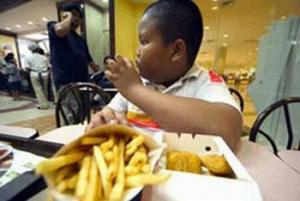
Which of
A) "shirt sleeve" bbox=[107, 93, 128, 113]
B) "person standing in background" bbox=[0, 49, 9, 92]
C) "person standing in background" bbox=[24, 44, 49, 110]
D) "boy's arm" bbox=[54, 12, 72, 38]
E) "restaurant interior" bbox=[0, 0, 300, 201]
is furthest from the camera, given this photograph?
"person standing in background" bbox=[24, 44, 49, 110]

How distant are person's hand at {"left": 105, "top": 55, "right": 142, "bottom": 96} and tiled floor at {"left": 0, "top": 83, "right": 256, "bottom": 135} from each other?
274 centimetres

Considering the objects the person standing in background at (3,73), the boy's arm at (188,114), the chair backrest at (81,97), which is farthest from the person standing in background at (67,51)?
the boy's arm at (188,114)

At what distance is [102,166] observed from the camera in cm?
31

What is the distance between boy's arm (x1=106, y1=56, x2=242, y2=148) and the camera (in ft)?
1.88

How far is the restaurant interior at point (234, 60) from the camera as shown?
68 centimetres

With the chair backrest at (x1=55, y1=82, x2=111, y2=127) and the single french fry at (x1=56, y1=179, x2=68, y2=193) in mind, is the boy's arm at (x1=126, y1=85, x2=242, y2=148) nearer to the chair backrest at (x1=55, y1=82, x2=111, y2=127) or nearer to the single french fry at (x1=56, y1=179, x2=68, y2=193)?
the single french fry at (x1=56, y1=179, x2=68, y2=193)

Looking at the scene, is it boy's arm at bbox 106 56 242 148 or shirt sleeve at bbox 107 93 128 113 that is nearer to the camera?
boy's arm at bbox 106 56 242 148

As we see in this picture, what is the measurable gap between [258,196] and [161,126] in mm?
341

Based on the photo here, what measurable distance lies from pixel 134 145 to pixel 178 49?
0.58 metres

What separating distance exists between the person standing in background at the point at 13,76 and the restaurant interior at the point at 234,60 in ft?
A: 0.32

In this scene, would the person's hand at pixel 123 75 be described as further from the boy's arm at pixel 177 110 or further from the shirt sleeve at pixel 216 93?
the shirt sleeve at pixel 216 93

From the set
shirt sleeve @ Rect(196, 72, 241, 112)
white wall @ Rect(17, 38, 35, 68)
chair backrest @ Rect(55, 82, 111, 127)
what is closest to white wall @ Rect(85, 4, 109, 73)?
white wall @ Rect(17, 38, 35, 68)

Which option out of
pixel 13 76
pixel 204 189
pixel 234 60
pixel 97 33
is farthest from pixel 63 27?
pixel 234 60

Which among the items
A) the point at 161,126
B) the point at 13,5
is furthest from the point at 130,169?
the point at 13,5
